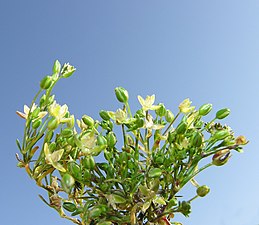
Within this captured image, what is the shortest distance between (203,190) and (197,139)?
9 cm

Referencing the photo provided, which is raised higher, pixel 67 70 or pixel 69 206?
pixel 67 70

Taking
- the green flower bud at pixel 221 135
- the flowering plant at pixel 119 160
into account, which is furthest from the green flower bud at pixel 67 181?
the green flower bud at pixel 221 135

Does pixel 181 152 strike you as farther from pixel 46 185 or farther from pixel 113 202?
pixel 46 185

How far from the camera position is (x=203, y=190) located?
2.41 feet

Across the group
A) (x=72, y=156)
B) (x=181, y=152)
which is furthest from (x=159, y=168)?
(x=72, y=156)

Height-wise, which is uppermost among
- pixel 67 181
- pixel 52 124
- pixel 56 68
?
pixel 56 68

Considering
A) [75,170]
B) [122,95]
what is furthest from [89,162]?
[122,95]

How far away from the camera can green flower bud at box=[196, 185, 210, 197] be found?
73 cm

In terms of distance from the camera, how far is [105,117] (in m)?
0.78

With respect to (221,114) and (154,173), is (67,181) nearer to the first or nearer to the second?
(154,173)

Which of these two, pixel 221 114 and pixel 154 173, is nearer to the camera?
pixel 154 173

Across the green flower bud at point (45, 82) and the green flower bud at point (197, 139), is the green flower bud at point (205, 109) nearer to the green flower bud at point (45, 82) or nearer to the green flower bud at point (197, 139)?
the green flower bud at point (197, 139)

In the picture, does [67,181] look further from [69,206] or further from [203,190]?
[203,190]

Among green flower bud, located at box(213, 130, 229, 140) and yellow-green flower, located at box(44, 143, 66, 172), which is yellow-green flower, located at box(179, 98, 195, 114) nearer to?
green flower bud, located at box(213, 130, 229, 140)
